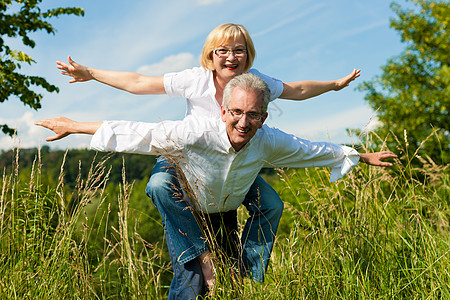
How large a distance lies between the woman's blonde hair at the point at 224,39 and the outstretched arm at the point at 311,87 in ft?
1.29

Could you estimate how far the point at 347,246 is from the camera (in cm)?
270

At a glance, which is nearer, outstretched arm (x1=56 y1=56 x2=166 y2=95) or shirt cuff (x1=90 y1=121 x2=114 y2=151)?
shirt cuff (x1=90 y1=121 x2=114 y2=151)

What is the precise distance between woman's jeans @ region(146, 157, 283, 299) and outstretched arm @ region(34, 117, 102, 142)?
1.56 ft

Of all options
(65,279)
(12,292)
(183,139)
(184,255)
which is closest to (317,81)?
(183,139)

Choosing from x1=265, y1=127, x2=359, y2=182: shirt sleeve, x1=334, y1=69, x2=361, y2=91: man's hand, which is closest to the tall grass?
x1=265, y1=127, x2=359, y2=182: shirt sleeve

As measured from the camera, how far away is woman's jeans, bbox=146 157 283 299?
8.28 feet

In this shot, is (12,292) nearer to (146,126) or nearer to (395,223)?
(146,126)

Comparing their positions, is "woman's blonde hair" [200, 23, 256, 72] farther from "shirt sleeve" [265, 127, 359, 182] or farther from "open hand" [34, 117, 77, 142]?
"open hand" [34, 117, 77, 142]

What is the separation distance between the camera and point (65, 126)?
2.35 metres

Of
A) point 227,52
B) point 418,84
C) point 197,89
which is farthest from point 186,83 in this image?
point 418,84

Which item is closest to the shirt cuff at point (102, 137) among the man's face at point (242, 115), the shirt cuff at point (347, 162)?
the man's face at point (242, 115)

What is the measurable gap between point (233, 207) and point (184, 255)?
456 mm

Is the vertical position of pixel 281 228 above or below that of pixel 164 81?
below

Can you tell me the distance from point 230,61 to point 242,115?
2.29ft
